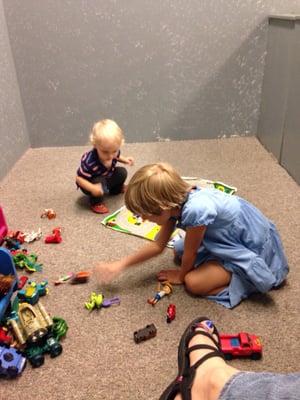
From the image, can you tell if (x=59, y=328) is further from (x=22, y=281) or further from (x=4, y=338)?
(x=22, y=281)

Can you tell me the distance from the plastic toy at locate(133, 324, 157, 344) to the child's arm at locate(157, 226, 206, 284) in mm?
180

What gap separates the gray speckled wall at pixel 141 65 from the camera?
1.87 metres

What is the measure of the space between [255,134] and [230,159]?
0.39 metres

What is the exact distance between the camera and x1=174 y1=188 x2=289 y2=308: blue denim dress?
3.08 ft

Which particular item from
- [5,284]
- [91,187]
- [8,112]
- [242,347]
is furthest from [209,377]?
[8,112]

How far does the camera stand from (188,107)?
6.79 feet

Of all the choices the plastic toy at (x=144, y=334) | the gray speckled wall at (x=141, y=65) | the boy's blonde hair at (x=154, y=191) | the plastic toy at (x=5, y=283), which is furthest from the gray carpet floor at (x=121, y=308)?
the gray speckled wall at (x=141, y=65)

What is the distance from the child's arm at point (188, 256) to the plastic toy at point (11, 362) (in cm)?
41

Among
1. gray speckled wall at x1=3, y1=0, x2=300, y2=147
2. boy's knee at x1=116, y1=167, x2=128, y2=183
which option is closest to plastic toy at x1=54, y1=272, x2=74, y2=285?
boy's knee at x1=116, y1=167, x2=128, y2=183

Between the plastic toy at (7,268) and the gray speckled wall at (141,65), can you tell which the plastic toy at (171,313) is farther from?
the gray speckled wall at (141,65)

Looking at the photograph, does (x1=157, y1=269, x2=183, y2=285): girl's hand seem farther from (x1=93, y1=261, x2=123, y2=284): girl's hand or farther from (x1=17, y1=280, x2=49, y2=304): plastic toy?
(x1=17, y1=280, x2=49, y2=304): plastic toy

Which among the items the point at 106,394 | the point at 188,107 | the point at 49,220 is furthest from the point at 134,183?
the point at 188,107

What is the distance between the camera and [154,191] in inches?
34.2

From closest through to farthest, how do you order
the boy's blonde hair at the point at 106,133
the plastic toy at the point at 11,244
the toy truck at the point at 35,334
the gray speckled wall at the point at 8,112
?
the toy truck at the point at 35,334 < the plastic toy at the point at 11,244 < the boy's blonde hair at the point at 106,133 < the gray speckled wall at the point at 8,112
